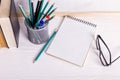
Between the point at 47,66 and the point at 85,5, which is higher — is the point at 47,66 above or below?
below

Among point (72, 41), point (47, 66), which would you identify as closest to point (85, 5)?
point (72, 41)

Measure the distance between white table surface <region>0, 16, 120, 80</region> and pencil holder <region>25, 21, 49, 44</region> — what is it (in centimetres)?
2

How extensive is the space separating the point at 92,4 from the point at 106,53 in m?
0.20

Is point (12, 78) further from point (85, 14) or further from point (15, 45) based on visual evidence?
point (85, 14)

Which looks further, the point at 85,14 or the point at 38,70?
the point at 85,14

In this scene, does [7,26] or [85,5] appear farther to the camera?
[85,5]

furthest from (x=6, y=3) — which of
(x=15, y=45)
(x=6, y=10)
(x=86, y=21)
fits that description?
(x=86, y=21)

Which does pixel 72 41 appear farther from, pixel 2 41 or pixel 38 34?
pixel 2 41

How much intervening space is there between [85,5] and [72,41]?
0.51 ft

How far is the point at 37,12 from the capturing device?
2.06ft

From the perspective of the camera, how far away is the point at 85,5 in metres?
0.75

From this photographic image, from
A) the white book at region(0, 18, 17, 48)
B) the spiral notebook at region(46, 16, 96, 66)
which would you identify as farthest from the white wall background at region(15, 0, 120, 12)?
the white book at region(0, 18, 17, 48)

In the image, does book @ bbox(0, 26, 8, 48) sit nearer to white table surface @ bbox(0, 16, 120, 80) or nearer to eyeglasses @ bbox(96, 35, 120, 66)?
white table surface @ bbox(0, 16, 120, 80)

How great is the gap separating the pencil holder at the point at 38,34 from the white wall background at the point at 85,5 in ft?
0.43
